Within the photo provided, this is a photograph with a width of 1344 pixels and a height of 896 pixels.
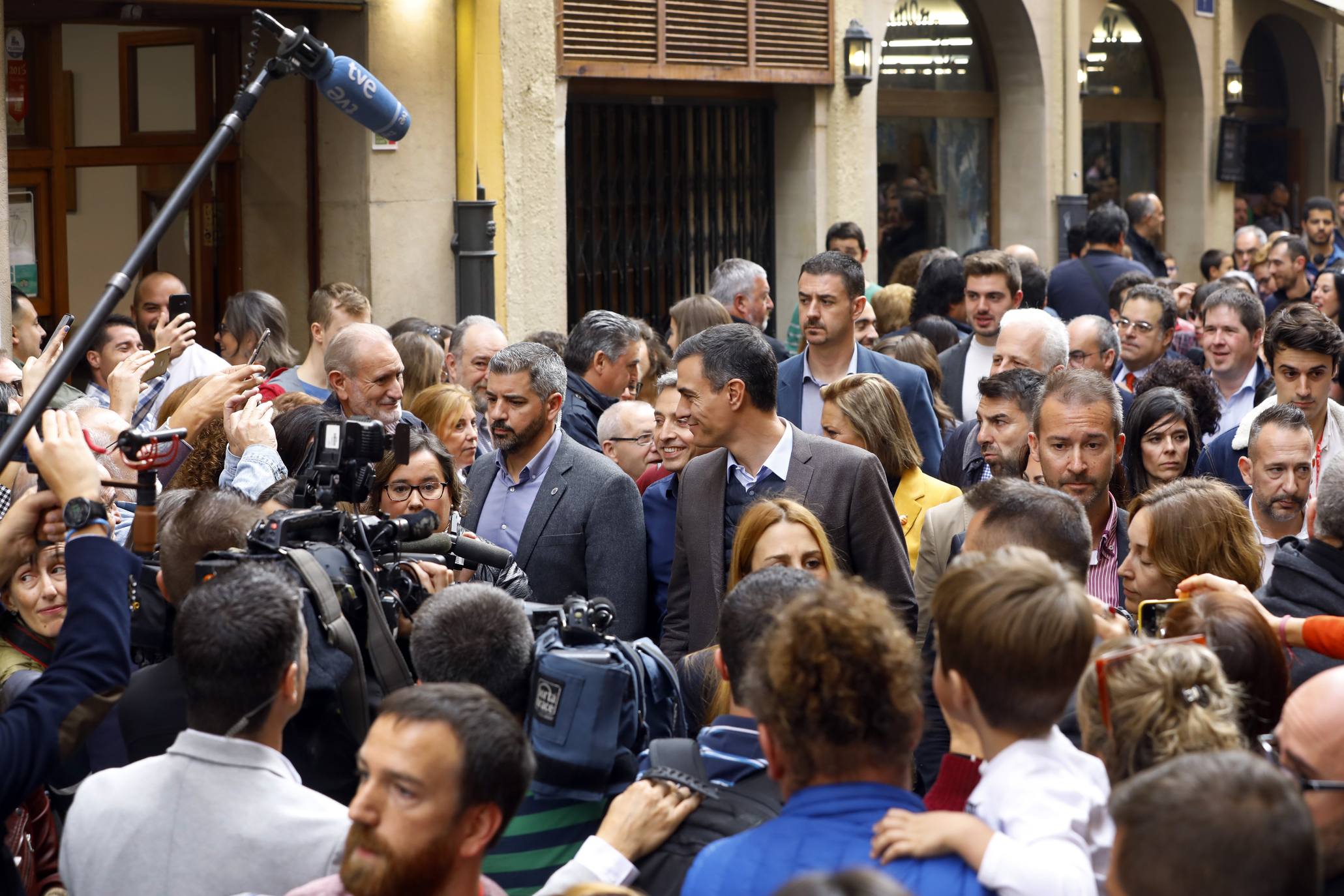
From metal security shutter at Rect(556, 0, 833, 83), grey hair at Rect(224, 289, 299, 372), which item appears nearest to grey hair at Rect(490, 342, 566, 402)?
grey hair at Rect(224, 289, 299, 372)

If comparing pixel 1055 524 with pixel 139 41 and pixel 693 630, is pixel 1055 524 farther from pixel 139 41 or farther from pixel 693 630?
pixel 139 41

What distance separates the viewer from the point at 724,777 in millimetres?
2998

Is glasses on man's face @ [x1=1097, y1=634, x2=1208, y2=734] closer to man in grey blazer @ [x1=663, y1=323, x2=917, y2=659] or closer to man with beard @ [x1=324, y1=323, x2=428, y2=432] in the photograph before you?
man in grey blazer @ [x1=663, y1=323, x2=917, y2=659]

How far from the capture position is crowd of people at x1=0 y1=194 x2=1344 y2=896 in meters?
2.46

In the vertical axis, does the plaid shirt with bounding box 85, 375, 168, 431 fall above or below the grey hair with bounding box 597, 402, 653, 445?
above

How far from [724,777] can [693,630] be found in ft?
5.54

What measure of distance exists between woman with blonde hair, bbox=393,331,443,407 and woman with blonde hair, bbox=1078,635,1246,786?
4543 millimetres

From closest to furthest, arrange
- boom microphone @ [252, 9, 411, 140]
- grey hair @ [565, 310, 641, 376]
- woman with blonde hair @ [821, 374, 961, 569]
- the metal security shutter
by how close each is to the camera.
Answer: boom microphone @ [252, 9, 411, 140]
woman with blonde hair @ [821, 374, 961, 569]
grey hair @ [565, 310, 641, 376]
the metal security shutter

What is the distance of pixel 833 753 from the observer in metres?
2.45

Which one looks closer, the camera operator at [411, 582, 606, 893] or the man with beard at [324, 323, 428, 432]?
the camera operator at [411, 582, 606, 893]

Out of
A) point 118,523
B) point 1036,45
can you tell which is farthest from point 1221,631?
point 1036,45

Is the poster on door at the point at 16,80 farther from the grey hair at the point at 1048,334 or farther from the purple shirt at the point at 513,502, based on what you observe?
the grey hair at the point at 1048,334

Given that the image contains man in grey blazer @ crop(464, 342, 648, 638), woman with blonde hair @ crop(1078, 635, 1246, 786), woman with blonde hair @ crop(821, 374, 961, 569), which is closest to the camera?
woman with blonde hair @ crop(1078, 635, 1246, 786)

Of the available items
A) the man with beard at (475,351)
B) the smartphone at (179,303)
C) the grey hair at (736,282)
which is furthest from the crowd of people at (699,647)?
the grey hair at (736,282)
